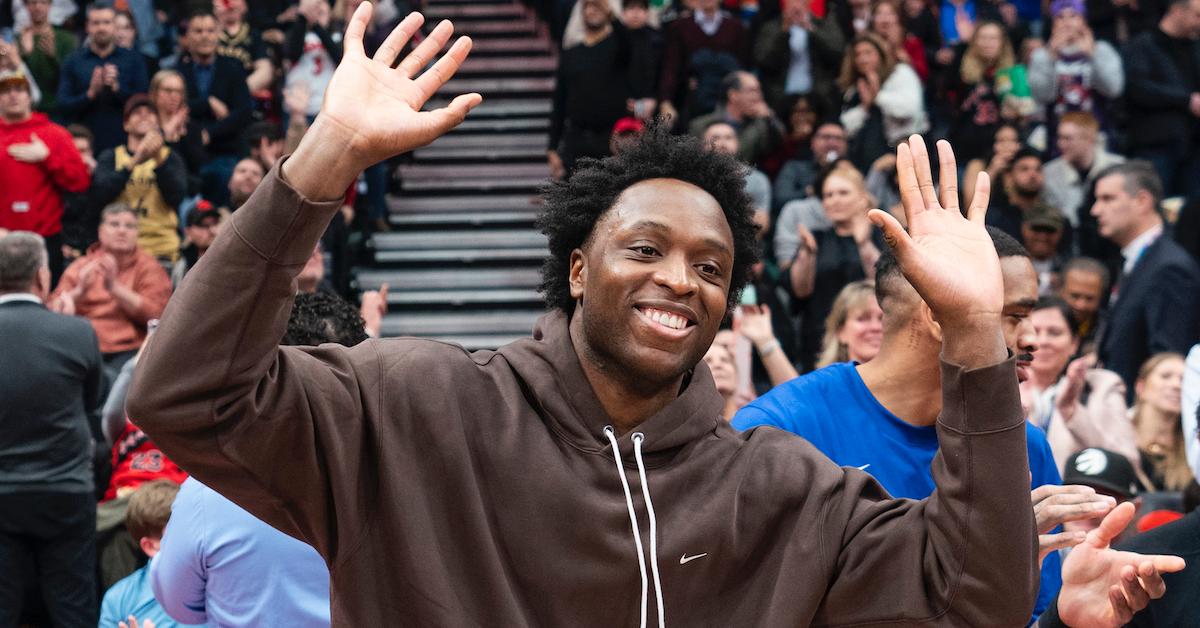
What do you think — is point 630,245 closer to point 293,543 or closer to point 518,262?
point 293,543

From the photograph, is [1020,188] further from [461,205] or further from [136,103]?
[136,103]

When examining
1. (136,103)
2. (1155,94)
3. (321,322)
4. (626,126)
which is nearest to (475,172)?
(626,126)

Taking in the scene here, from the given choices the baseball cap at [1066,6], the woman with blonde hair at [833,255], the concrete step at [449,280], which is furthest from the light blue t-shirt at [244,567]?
the baseball cap at [1066,6]

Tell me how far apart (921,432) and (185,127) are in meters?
7.71

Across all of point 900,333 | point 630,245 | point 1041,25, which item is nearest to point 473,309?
point 1041,25

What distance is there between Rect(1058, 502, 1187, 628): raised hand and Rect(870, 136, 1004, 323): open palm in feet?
2.44

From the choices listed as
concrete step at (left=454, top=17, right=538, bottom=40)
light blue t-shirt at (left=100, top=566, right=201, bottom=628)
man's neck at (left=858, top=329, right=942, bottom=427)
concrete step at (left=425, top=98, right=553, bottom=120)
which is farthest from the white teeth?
concrete step at (left=454, top=17, right=538, bottom=40)

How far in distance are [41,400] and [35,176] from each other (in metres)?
3.93

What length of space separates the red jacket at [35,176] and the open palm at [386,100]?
780 cm

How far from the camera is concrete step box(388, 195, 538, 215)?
1188 cm

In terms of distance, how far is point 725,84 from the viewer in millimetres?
11156

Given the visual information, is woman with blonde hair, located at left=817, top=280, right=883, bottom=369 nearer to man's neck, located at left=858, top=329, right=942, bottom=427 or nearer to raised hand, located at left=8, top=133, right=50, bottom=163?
man's neck, located at left=858, top=329, right=942, bottom=427

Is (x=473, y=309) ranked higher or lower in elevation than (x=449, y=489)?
lower

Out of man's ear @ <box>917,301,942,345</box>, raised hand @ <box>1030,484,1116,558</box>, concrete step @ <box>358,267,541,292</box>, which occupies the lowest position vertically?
concrete step @ <box>358,267,541,292</box>
